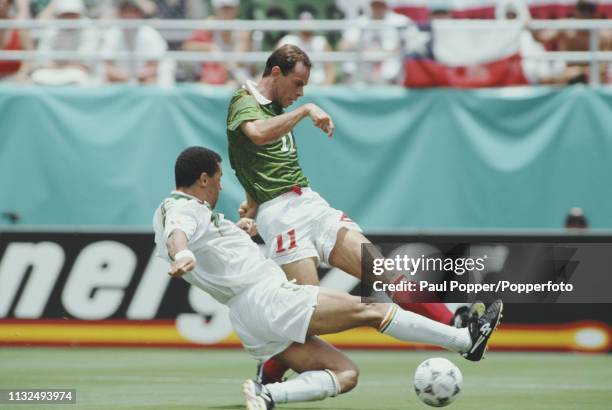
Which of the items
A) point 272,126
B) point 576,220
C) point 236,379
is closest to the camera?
point 272,126

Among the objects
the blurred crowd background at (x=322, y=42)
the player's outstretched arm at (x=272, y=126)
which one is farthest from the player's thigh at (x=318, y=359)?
the blurred crowd background at (x=322, y=42)

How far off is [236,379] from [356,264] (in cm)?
239

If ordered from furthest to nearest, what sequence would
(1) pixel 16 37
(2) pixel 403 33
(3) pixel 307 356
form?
1. (1) pixel 16 37
2. (2) pixel 403 33
3. (3) pixel 307 356

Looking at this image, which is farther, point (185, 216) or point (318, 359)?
point (318, 359)

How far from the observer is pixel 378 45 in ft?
53.1

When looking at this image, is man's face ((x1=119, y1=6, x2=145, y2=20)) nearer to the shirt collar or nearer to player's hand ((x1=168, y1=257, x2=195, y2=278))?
the shirt collar

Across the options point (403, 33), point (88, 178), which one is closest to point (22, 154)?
point (88, 178)

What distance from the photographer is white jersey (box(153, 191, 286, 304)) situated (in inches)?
314

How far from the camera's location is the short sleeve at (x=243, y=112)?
930 cm

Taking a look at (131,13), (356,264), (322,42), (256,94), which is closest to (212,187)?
(256,94)

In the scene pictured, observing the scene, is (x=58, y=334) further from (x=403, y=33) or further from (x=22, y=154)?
(x=403, y=33)

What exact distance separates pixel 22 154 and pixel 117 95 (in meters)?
1.40

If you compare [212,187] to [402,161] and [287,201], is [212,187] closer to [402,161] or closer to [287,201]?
[287,201]

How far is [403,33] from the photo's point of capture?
15.4 metres
